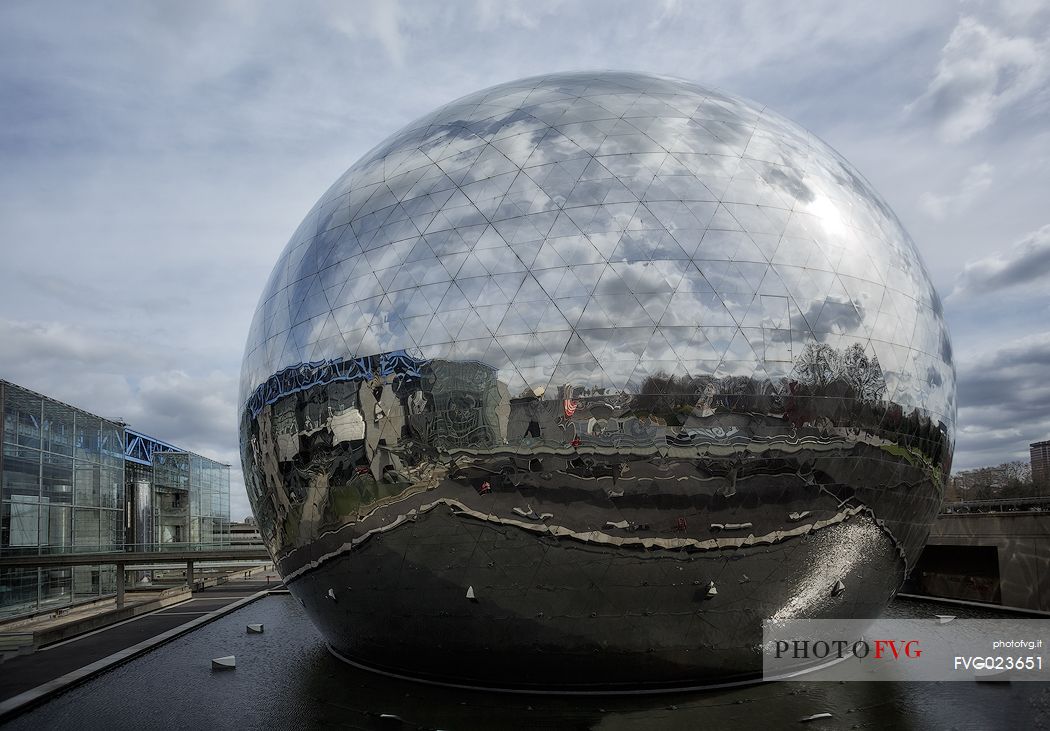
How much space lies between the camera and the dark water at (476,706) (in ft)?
34.6

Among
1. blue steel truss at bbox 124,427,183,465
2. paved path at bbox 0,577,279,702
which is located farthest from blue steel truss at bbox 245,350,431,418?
blue steel truss at bbox 124,427,183,465

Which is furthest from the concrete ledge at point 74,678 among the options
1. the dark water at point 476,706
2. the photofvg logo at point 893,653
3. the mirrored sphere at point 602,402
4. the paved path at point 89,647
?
the photofvg logo at point 893,653

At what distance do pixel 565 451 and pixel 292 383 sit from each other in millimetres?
4960

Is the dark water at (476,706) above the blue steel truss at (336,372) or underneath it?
underneath

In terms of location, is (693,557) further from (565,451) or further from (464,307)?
(464,307)

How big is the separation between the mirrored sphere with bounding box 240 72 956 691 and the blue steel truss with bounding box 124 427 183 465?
144 ft

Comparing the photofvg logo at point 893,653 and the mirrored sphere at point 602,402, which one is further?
the photofvg logo at point 893,653

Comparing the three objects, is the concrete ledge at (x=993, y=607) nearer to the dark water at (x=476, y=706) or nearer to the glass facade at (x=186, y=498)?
the dark water at (x=476, y=706)

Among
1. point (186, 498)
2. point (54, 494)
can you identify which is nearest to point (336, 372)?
point (54, 494)

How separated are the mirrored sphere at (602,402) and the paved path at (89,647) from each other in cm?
664

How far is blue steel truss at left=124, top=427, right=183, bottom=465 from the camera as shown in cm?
5172

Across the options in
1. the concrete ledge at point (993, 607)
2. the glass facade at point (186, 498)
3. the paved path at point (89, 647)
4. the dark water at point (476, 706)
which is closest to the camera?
the dark water at point (476, 706)

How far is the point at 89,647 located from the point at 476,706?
12820mm

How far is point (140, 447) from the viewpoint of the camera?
54.4 m
